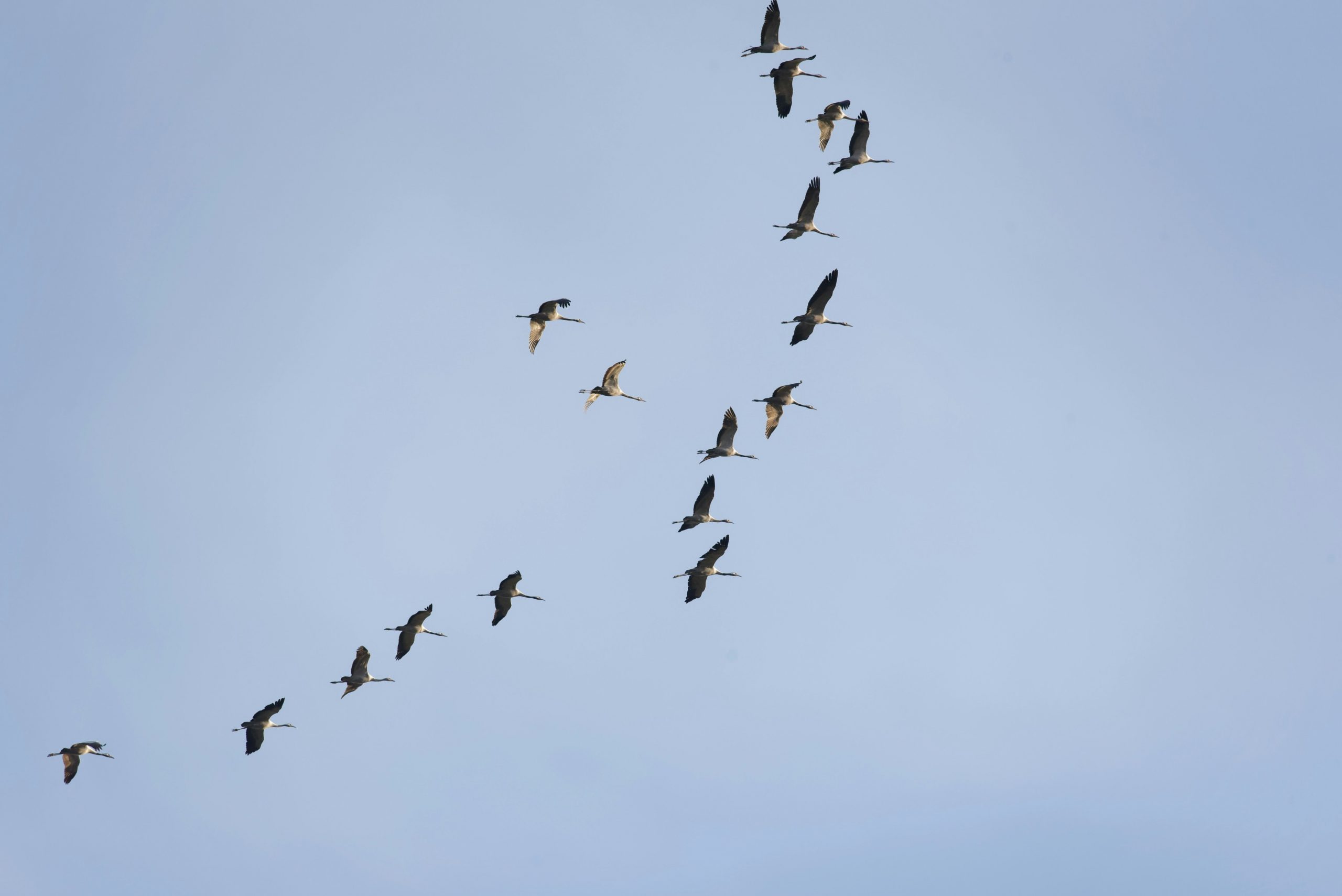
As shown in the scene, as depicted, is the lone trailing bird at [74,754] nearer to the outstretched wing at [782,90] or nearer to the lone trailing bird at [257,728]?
the lone trailing bird at [257,728]

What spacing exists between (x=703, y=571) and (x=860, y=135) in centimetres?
1512

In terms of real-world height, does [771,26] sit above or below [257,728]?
above

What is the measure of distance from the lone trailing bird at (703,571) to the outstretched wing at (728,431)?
3.03 m

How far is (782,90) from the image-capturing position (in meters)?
59.2

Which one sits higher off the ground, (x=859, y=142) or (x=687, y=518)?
(x=859, y=142)

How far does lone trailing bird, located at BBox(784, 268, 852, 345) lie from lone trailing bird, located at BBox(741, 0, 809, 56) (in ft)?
23.8

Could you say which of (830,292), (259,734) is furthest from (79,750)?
(830,292)

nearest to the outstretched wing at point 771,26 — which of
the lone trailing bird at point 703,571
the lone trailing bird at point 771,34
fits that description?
the lone trailing bird at point 771,34

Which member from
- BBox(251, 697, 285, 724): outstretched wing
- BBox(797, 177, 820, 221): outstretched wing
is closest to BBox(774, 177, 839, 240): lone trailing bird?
BBox(797, 177, 820, 221): outstretched wing

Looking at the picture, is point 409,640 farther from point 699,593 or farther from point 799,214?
point 799,214

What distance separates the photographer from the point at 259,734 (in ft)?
196

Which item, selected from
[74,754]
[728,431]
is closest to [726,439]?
[728,431]

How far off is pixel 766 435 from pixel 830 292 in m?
5.01

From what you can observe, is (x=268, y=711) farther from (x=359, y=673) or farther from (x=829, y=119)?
(x=829, y=119)
